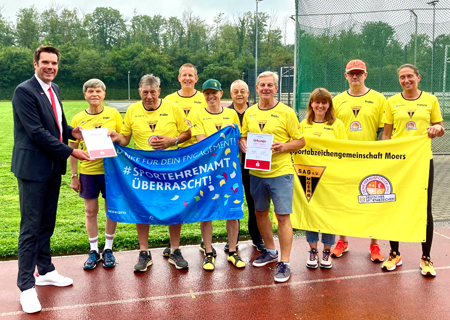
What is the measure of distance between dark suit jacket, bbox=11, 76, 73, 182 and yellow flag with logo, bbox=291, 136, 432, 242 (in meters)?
2.82

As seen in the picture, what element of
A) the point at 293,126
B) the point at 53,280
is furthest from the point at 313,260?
the point at 53,280

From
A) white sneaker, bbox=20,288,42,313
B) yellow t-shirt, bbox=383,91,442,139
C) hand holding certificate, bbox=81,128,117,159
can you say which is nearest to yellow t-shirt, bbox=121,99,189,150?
hand holding certificate, bbox=81,128,117,159

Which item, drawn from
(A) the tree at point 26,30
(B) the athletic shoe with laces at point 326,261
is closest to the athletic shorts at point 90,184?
(B) the athletic shoe with laces at point 326,261

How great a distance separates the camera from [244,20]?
8738 centimetres

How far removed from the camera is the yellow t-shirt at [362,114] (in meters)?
5.24

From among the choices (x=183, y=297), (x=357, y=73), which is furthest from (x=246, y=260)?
(x=357, y=73)

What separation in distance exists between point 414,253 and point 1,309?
497 centimetres

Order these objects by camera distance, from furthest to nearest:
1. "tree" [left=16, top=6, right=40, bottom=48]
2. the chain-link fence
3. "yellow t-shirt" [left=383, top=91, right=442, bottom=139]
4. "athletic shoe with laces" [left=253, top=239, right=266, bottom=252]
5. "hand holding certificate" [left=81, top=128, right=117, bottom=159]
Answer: "tree" [left=16, top=6, right=40, bottom=48]
the chain-link fence
"athletic shoe with laces" [left=253, top=239, right=266, bottom=252]
"yellow t-shirt" [left=383, top=91, right=442, bottom=139]
"hand holding certificate" [left=81, top=128, right=117, bottom=159]

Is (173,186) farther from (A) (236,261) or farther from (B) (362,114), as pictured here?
(B) (362,114)

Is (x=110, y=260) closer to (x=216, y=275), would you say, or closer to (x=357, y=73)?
(x=216, y=275)

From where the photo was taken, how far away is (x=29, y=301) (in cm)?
414

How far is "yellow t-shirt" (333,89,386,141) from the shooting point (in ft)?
17.2

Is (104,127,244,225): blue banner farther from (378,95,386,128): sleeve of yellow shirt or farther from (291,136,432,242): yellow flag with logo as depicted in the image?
(378,95,386,128): sleeve of yellow shirt

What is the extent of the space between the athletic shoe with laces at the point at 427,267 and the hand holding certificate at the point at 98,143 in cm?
379
